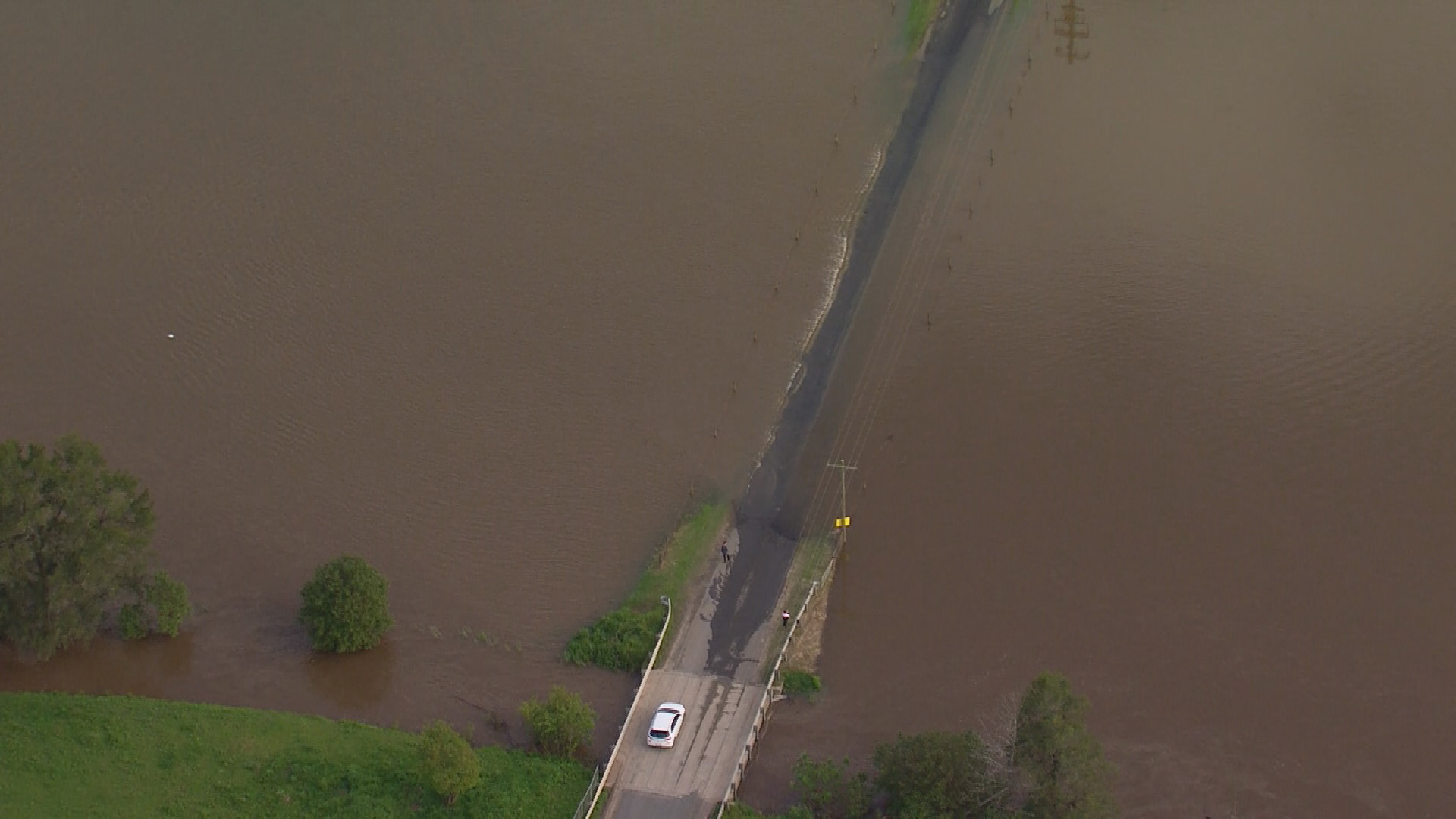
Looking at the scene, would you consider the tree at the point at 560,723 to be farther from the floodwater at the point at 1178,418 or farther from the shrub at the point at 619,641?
the floodwater at the point at 1178,418

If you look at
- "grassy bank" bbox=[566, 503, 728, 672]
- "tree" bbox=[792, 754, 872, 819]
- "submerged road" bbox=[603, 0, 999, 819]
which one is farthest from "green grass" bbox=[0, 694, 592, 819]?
"tree" bbox=[792, 754, 872, 819]

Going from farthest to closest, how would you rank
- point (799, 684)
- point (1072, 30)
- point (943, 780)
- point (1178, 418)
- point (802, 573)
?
point (1072, 30) → point (1178, 418) → point (802, 573) → point (799, 684) → point (943, 780)

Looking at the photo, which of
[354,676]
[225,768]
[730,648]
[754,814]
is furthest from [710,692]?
[225,768]

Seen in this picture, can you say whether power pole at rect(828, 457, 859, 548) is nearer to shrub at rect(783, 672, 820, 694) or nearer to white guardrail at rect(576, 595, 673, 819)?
shrub at rect(783, 672, 820, 694)

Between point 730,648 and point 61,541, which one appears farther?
point 730,648

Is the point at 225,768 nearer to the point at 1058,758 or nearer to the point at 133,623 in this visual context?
the point at 133,623

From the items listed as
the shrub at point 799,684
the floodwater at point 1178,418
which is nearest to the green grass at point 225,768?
the shrub at point 799,684
